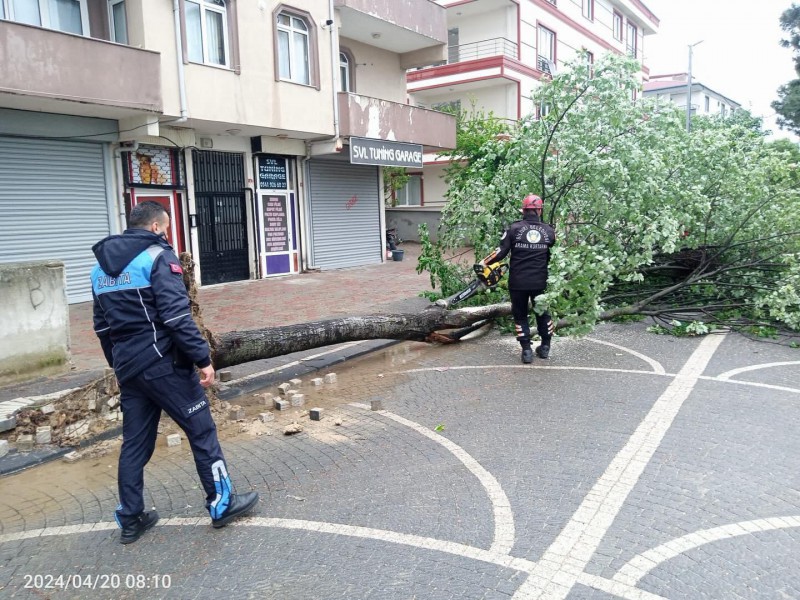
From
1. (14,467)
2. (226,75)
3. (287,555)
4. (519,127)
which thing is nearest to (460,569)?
(287,555)

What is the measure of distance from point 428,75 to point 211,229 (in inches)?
662

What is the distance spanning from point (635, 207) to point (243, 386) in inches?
205

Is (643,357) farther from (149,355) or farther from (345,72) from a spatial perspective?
(345,72)

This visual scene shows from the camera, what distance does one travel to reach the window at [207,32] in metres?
13.7

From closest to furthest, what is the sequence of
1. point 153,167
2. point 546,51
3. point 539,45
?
point 153,167
point 539,45
point 546,51

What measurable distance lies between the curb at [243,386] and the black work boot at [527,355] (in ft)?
7.22

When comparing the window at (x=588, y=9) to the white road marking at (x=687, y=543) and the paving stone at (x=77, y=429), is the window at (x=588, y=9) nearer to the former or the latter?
the paving stone at (x=77, y=429)

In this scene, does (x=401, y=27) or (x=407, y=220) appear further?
(x=407, y=220)

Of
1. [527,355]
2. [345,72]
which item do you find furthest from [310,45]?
[527,355]

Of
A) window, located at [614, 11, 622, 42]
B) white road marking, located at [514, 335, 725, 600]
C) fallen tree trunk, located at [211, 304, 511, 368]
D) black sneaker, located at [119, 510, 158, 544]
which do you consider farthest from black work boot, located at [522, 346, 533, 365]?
window, located at [614, 11, 622, 42]

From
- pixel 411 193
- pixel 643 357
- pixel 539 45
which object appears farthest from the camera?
pixel 411 193

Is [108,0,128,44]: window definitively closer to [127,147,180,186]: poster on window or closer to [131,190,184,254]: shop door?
[127,147,180,186]: poster on window

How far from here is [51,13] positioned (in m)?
12.2

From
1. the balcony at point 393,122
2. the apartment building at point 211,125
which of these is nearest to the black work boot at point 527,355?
the apartment building at point 211,125
